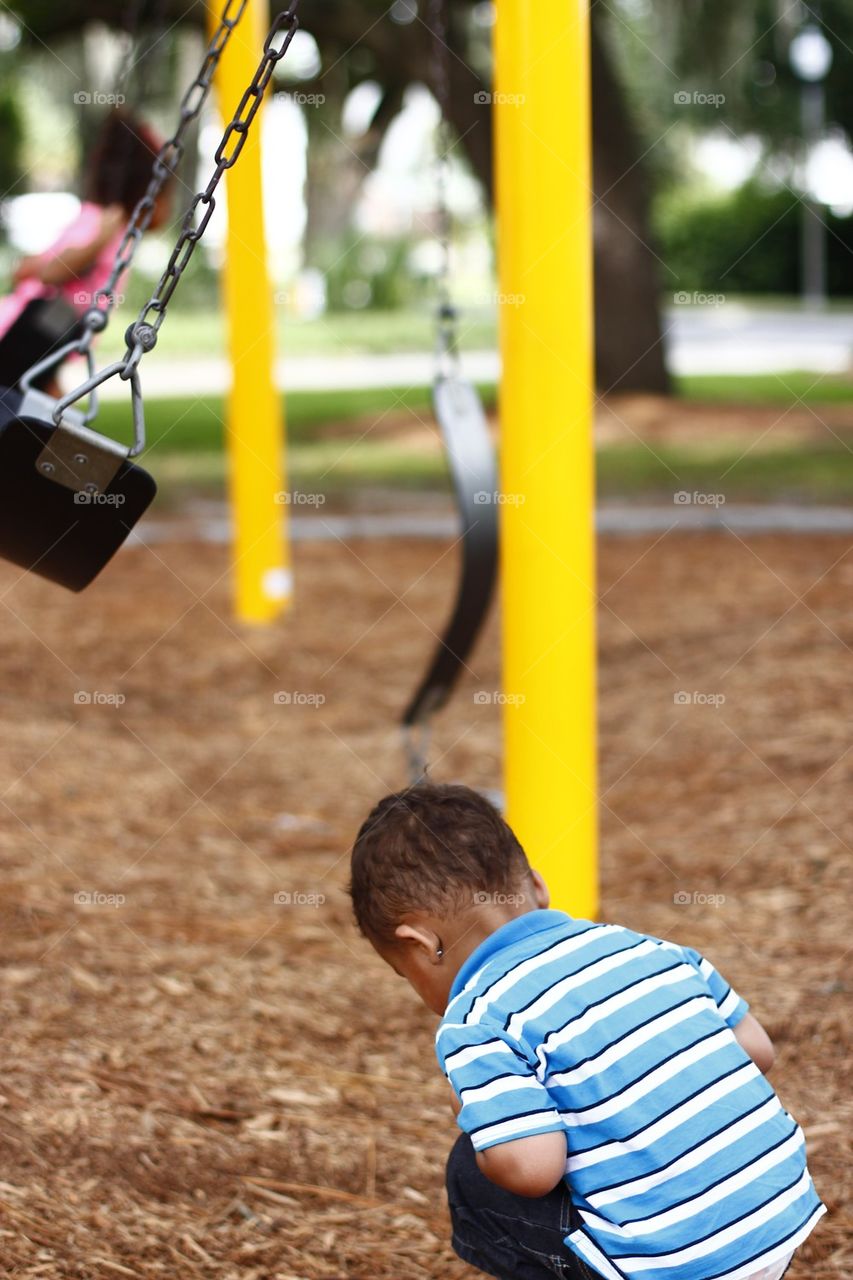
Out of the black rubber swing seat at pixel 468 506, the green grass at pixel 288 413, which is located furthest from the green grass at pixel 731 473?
the black rubber swing seat at pixel 468 506

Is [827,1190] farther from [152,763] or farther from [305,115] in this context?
[305,115]

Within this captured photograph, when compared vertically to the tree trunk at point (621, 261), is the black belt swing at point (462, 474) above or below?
above

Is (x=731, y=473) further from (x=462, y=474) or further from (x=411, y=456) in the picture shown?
(x=462, y=474)

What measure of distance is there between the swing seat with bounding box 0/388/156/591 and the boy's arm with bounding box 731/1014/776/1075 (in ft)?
3.12

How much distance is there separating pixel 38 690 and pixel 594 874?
277cm

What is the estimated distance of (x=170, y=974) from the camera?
287 centimetres

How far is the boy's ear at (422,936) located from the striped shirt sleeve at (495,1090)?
112 mm

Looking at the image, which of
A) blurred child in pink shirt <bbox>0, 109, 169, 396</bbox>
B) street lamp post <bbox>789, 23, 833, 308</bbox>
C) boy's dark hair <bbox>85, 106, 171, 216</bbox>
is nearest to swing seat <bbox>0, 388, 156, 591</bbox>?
blurred child in pink shirt <bbox>0, 109, 169, 396</bbox>

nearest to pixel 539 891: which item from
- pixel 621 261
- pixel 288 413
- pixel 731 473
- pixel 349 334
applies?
pixel 731 473

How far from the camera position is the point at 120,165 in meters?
4.09

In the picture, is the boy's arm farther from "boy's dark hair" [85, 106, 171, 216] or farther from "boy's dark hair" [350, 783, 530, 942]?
"boy's dark hair" [85, 106, 171, 216]

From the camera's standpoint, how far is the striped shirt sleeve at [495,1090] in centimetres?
137

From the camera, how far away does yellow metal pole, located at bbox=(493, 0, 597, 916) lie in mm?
2521

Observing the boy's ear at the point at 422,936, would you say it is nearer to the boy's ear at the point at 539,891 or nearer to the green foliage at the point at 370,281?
the boy's ear at the point at 539,891
